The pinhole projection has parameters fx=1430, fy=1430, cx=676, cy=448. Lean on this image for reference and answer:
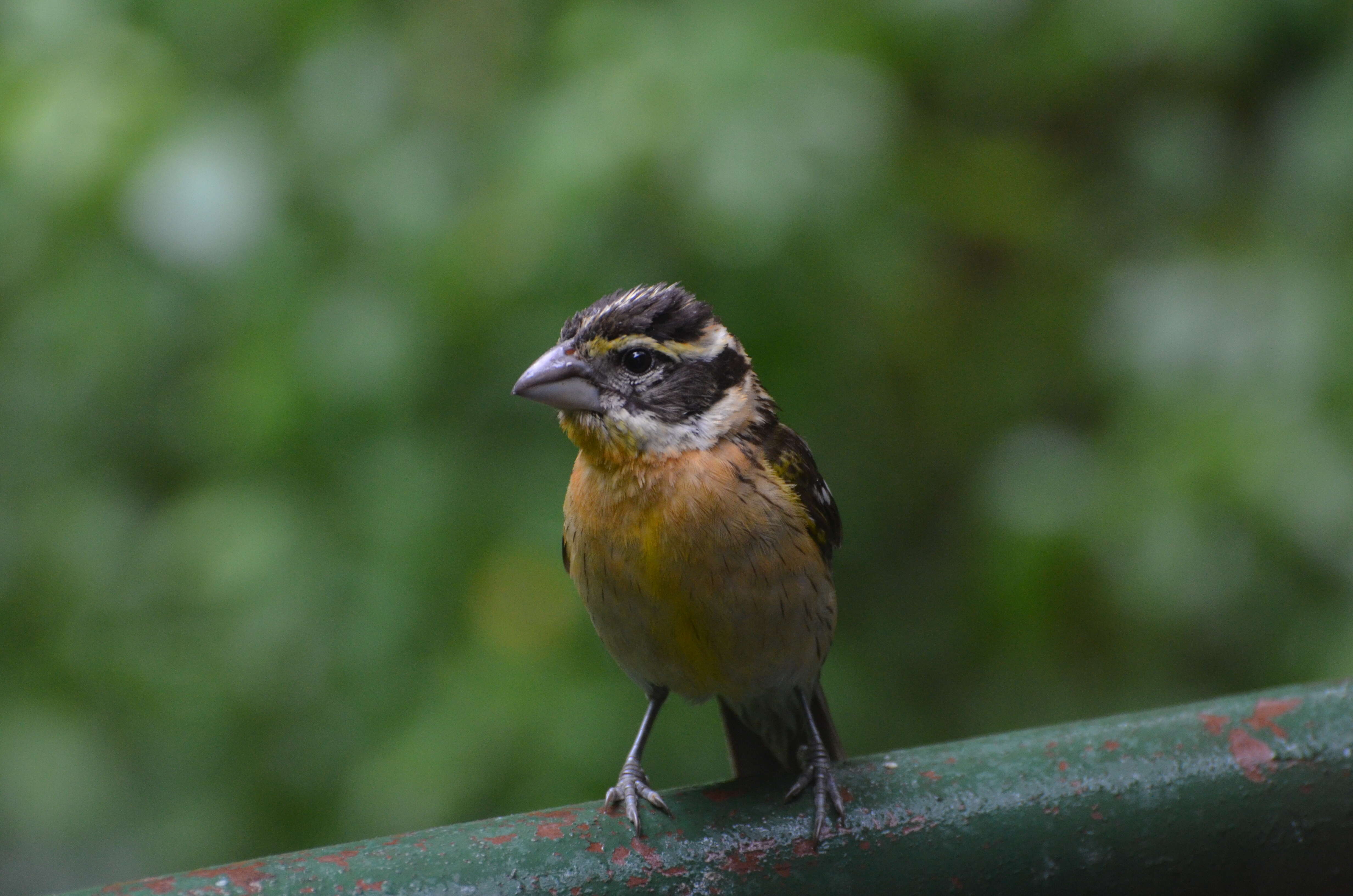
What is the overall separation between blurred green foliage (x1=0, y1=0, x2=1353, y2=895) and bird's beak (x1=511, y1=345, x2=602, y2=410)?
2.57 feet

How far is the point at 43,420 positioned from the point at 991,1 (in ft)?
9.65

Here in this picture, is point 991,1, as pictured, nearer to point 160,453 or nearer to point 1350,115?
point 1350,115

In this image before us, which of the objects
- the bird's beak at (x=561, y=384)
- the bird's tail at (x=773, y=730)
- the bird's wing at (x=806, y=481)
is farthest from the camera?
the bird's tail at (x=773, y=730)

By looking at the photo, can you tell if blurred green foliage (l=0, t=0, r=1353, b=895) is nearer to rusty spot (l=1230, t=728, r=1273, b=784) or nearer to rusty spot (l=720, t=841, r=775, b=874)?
rusty spot (l=1230, t=728, r=1273, b=784)

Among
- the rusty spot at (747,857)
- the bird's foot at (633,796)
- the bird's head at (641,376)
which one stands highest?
the bird's head at (641,376)

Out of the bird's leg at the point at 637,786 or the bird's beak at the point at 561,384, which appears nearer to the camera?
the bird's leg at the point at 637,786

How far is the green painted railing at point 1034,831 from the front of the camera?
215 cm

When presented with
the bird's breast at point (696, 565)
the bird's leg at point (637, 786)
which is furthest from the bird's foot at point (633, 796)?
the bird's breast at point (696, 565)

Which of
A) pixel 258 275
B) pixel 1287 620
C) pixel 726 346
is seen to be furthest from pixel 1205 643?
pixel 258 275

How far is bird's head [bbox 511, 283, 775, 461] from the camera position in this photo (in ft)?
8.82

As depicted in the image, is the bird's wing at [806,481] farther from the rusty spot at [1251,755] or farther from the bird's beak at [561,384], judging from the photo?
the rusty spot at [1251,755]

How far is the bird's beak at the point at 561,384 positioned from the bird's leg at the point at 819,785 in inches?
30.3

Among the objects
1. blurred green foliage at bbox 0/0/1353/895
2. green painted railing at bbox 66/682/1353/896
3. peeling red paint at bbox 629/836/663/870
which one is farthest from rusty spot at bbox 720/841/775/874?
blurred green foliage at bbox 0/0/1353/895

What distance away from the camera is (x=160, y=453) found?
4.22 meters
